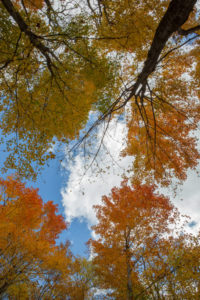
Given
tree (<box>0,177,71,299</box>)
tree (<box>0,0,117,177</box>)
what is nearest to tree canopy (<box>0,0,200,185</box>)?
tree (<box>0,0,117,177</box>)

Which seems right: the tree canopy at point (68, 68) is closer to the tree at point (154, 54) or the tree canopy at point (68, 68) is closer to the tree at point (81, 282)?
the tree at point (154, 54)

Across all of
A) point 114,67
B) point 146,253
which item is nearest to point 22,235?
point 146,253

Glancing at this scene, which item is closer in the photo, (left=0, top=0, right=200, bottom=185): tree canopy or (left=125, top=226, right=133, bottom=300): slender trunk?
(left=0, top=0, right=200, bottom=185): tree canopy

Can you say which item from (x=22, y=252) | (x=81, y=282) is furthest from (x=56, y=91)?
(x=81, y=282)

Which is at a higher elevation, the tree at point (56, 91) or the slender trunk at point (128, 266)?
the tree at point (56, 91)

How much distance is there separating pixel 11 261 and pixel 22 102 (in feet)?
19.3

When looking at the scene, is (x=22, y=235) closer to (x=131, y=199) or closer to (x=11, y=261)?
(x=11, y=261)

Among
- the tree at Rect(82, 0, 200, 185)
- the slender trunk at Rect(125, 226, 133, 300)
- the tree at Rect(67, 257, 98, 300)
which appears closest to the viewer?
the tree at Rect(82, 0, 200, 185)

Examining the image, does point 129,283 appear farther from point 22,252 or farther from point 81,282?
point 81,282

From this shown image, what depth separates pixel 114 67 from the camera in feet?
13.5

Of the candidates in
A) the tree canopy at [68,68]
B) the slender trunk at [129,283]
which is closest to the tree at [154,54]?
the tree canopy at [68,68]

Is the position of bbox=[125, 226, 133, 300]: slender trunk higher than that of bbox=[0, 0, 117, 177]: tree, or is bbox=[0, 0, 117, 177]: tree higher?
bbox=[0, 0, 117, 177]: tree

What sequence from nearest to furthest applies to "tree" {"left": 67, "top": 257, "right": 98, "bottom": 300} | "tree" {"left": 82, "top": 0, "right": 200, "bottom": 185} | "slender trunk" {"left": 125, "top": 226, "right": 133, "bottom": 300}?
"tree" {"left": 82, "top": 0, "right": 200, "bottom": 185}, "slender trunk" {"left": 125, "top": 226, "right": 133, "bottom": 300}, "tree" {"left": 67, "top": 257, "right": 98, "bottom": 300}

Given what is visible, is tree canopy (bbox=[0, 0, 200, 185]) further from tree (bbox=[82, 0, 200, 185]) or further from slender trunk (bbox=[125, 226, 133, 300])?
slender trunk (bbox=[125, 226, 133, 300])
